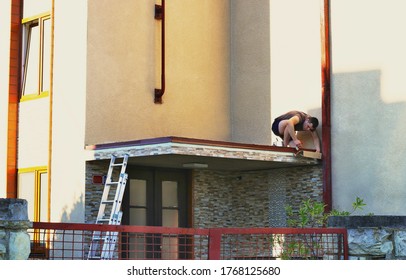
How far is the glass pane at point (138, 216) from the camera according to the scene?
55.4 ft

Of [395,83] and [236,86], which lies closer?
[395,83]

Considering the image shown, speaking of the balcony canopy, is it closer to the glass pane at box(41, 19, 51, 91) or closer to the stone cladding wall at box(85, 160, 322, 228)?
the stone cladding wall at box(85, 160, 322, 228)

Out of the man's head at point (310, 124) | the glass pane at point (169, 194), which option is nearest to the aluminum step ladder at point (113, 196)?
the glass pane at point (169, 194)

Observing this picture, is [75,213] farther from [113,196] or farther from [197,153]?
[197,153]

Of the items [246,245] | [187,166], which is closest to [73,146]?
[187,166]

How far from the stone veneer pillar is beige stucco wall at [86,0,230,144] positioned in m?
8.22

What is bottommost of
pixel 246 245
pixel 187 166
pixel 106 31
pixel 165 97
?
pixel 246 245

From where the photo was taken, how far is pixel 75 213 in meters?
16.2

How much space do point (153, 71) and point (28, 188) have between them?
3.25 m

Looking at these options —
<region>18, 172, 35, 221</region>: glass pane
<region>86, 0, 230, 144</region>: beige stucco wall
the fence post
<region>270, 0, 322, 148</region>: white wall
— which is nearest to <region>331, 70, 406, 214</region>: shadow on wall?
<region>270, 0, 322, 148</region>: white wall

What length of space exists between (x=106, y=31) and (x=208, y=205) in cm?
399

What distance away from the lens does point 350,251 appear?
34.9 feet
